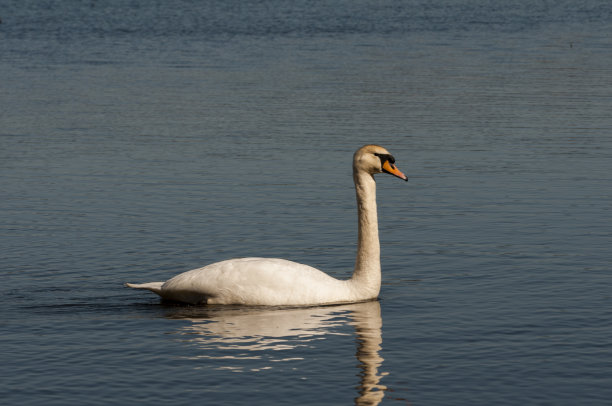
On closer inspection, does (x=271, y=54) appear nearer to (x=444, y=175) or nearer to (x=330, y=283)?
(x=444, y=175)

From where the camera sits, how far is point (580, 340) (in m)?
12.9

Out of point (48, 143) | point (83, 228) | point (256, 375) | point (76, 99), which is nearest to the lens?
point (256, 375)

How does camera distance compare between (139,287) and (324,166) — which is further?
(324,166)

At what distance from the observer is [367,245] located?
15008 mm

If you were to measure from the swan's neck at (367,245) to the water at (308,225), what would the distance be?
0.47m

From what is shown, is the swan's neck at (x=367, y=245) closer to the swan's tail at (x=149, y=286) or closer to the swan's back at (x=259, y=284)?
the swan's back at (x=259, y=284)

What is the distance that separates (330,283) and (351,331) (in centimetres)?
123

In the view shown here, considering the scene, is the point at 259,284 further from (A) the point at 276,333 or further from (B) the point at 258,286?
(A) the point at 276,333

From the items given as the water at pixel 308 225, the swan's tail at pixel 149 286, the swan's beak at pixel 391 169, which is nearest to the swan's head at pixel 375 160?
the swan's beak at pixel 391 169

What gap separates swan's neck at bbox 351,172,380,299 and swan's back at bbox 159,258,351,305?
59 cm

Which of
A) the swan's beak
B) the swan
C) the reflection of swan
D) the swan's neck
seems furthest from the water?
the swan's beak

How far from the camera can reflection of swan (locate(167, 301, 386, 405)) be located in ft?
39.4

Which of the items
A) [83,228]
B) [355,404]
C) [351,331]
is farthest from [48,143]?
[355,404]

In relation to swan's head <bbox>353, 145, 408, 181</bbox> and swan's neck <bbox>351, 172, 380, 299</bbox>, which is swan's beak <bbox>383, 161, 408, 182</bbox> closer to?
swan's head <bbox>353, 145, 408, 181</bbox>
